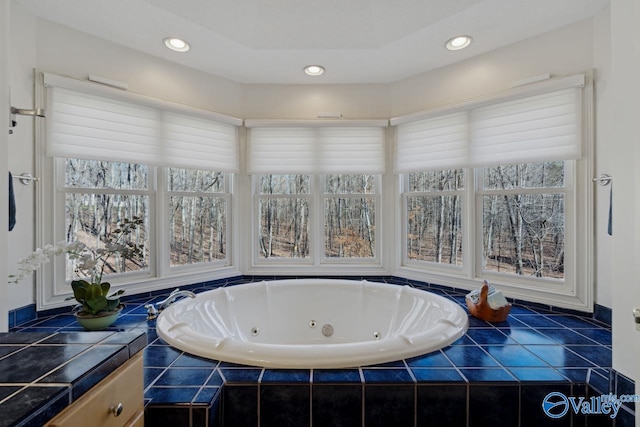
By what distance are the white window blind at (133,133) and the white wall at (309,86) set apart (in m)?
0.14

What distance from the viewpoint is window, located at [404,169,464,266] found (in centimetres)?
→ 253

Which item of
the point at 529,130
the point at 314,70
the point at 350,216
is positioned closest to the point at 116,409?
the point at 350,216

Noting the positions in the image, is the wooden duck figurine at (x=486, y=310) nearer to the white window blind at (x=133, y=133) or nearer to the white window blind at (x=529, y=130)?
the white window blind at (x=529, y=130)

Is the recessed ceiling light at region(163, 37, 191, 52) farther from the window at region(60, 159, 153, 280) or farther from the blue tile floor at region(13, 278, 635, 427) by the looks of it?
the blue tile floor at region(13, 278, 635, 427)

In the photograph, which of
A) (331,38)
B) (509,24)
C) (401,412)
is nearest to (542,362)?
(401,412)

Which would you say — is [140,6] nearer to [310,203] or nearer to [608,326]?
[310,203]

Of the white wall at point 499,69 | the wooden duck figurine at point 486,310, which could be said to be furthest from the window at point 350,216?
the wooden duck figurine at point 486,310

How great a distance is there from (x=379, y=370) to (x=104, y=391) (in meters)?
0.97

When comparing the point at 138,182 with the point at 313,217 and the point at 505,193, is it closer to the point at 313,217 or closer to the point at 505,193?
the point at 313,217

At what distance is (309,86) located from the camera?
9.04 ft

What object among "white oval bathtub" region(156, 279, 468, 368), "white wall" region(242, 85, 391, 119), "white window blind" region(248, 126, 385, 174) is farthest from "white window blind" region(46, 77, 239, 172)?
"white oval bathtub" region(156, 279, 468, 368)

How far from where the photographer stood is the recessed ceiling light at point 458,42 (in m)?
2.08

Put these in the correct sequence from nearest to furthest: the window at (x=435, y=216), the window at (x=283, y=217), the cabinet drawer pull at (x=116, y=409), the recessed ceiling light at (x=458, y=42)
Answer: the cabinet drawer pull at (x=116, y=409), the recessed ceiling light at (x=458, y=42), the window at (x=435, y=216), the window at (x=283, y=217)

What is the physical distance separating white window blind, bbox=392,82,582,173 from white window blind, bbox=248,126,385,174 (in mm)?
243
